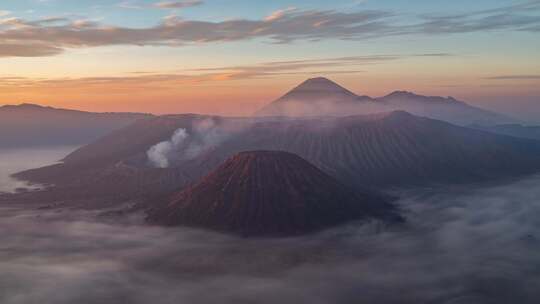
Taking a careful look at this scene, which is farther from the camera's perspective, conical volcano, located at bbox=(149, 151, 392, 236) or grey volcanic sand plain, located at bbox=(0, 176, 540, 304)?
conical volcano, located at bbox=(149, 151, 392, 236)

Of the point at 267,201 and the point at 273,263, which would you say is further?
the point at 267,201

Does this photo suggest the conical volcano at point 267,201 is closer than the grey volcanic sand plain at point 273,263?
No

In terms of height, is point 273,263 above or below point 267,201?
below

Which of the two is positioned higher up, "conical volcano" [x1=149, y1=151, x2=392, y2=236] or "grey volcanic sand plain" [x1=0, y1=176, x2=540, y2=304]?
"conical volcano" [x1=149, y1=151, x2=392, y2=236]

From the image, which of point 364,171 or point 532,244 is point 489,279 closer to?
point 532,244

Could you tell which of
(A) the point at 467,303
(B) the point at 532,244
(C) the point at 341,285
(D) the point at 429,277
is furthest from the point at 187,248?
(B) the point at 532,244
